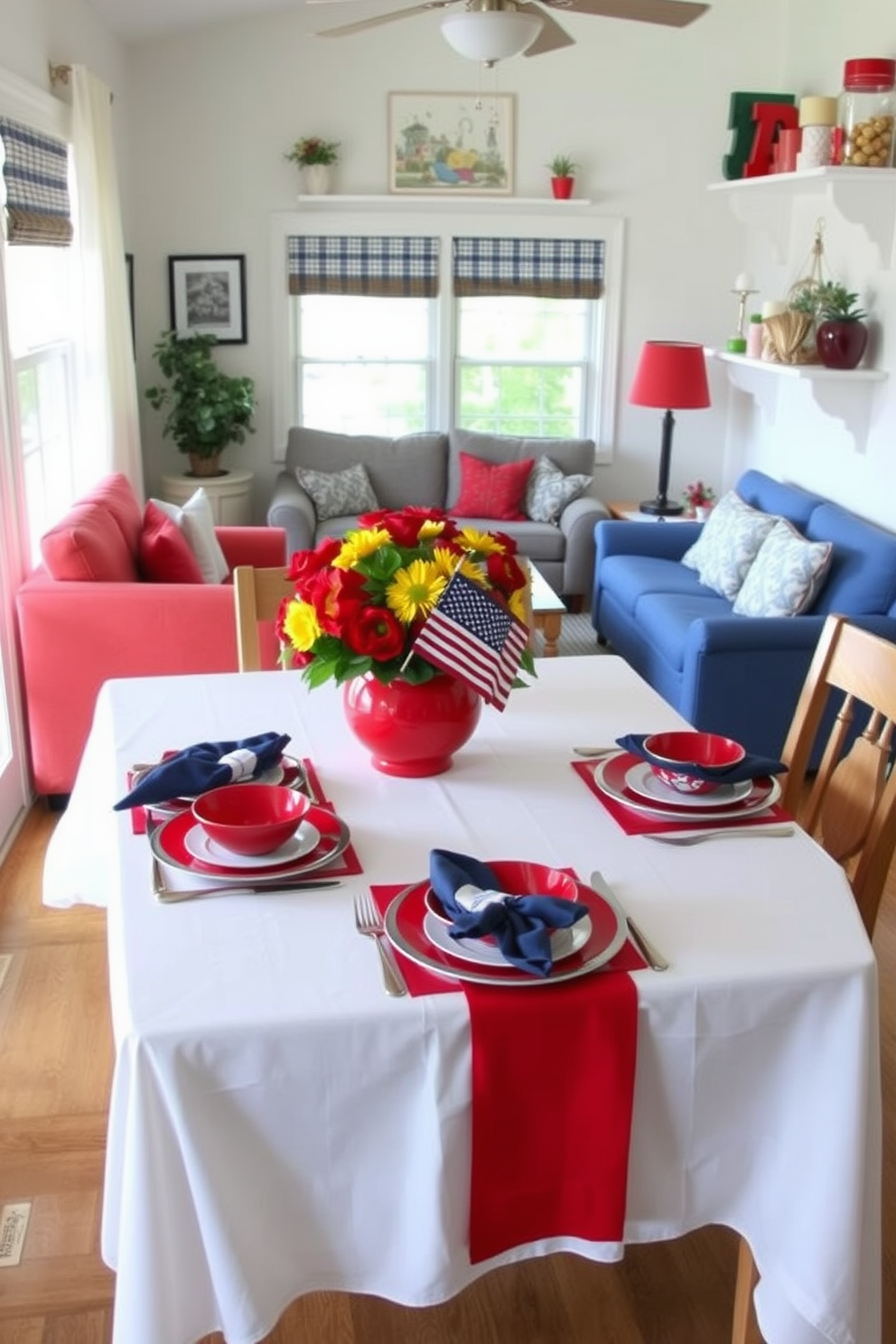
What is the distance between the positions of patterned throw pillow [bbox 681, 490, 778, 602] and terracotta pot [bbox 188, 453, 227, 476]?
237cm

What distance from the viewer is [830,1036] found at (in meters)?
1.58

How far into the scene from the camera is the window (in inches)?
246

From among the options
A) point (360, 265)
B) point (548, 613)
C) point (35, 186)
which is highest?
point (35, 186)

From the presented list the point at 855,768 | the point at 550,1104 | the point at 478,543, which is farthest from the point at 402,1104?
the point at 855,768

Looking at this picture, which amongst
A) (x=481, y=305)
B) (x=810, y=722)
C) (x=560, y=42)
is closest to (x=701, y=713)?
(x=810, y=722)

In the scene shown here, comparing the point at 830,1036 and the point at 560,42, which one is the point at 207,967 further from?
the point at 560,42

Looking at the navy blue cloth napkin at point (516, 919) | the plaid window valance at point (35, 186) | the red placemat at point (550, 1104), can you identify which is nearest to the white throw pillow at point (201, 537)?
the plaid window valance at point (35, 186)

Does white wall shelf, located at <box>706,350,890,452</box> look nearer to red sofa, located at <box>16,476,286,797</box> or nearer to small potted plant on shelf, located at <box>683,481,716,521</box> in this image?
small potted plant on shelf, located at <box>683,481,716,521</box>

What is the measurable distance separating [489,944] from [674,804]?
1.72 ft

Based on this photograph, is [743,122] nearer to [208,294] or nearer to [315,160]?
[315,160]

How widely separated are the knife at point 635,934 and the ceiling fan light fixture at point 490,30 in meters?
1.66

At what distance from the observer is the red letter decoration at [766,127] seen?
5457mm

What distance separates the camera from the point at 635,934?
1621mm

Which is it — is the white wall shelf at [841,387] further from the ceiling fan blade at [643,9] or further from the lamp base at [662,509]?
the ceiling fan blade at [643,9]
